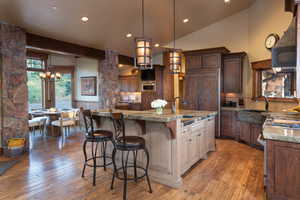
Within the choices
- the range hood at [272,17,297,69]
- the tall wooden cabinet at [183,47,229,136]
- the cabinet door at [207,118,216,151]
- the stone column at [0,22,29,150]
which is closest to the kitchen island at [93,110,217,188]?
the cabinet door at [207,118,216,151]

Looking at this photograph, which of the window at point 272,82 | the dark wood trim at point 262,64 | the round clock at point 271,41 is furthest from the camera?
the dark wood trim at point 262,64

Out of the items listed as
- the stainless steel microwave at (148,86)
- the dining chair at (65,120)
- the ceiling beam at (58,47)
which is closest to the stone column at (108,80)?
the ceiling beam at (58,47)

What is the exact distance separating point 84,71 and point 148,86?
2920 mm

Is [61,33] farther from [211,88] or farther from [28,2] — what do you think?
[211,88]

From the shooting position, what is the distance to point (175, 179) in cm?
279

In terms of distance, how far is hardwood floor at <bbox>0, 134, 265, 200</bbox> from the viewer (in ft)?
8.47

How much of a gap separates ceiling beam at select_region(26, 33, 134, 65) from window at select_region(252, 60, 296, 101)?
5.07m

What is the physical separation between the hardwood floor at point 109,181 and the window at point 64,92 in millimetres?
4705

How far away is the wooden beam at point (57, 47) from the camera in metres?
4.58

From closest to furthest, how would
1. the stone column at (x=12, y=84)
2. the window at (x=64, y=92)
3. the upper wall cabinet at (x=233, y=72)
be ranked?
1. the stone column at (x=12, y=84)
2. the upper wall cabinet at (x=233, y=72)
3. the window at (x=64, y=92)

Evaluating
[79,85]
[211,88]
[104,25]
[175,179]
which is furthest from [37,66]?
[175,179]

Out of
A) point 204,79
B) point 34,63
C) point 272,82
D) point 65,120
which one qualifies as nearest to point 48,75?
point 34,63

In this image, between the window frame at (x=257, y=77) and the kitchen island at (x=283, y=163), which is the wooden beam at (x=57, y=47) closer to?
the window frame at (x=257, y=77)

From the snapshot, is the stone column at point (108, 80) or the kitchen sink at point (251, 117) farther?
the stone column at point (108, 80)
